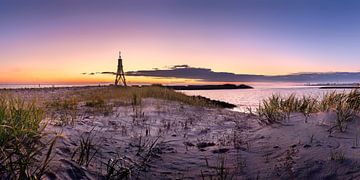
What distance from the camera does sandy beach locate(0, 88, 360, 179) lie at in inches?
174

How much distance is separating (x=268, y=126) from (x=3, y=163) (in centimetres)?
509

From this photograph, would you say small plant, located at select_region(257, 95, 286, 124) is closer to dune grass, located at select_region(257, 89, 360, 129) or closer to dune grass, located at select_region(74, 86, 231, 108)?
dune grass, located at select_region(257, 89, 360, 129)

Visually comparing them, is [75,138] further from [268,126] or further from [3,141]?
[268,126]

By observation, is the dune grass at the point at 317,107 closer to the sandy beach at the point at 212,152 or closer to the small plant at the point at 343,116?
the small plant at the point at 343,116

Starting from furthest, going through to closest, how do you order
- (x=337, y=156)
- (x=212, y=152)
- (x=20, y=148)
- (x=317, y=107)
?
1. (x=317, y=107)
2. (x=212, y=152)
3. (x=337, y=156)
4. (x=20, y=148)

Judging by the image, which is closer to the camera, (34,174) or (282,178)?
(34,174)

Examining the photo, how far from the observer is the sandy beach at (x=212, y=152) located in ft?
14.5

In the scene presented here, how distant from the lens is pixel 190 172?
193 inches

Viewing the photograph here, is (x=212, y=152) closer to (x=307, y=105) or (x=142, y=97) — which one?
(x=307, y=105)

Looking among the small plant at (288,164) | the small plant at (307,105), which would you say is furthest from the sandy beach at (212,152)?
the small plant at (307,105)

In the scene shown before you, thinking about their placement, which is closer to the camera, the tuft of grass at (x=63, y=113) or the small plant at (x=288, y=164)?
the small plant at (x=288, y=164)

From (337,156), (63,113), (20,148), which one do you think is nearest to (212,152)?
(337,156)

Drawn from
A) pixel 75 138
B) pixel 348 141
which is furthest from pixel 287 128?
pixel 75 138

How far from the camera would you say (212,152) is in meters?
6.03
